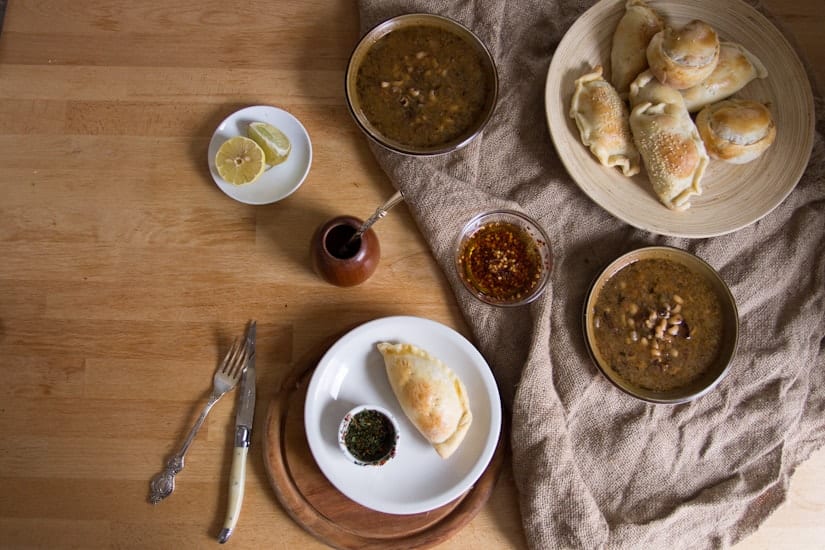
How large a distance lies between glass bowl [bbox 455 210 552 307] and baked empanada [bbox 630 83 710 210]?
0.35 metres

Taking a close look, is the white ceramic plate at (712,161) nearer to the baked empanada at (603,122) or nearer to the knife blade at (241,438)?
the baked empanada at (603,122)

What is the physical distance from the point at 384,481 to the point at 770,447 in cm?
105

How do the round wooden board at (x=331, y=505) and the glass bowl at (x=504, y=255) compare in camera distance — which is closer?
the round wooden board at (x=331, y=505)

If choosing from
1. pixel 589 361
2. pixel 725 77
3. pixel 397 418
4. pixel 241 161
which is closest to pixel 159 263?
pixel 241 161

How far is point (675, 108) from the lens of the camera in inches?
71.6

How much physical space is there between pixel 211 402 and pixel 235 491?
238 millimetres

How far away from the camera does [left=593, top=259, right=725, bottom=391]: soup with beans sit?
181cm

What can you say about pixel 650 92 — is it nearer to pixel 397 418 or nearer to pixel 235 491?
pixel 397 418

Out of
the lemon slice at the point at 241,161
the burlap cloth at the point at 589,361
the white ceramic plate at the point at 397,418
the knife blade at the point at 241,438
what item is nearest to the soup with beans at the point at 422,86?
the burlap cloth at the point at 589,361

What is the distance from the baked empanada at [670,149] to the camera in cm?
179

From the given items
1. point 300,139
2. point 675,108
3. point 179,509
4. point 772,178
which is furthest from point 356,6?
point 179,509

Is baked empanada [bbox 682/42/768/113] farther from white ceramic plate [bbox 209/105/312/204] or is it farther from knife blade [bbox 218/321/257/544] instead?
knife blade [bbox 218/321/257/544]

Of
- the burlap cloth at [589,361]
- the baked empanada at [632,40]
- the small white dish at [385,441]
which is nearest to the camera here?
the small white dish at [385,441]

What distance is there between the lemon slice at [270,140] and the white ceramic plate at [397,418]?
53cm
